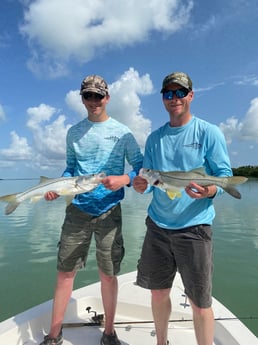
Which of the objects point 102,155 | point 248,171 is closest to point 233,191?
point 102,155

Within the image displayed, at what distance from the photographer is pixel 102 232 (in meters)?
3.71

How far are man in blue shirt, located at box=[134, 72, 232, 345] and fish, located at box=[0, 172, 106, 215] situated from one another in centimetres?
52

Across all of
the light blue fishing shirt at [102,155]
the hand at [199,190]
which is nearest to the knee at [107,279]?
the light blue fishing shirt at [102,155]

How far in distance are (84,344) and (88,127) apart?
109 inches

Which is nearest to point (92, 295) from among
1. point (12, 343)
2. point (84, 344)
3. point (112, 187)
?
point (84, 344)

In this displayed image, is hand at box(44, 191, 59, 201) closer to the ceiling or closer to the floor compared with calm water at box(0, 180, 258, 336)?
closer to the ceiling

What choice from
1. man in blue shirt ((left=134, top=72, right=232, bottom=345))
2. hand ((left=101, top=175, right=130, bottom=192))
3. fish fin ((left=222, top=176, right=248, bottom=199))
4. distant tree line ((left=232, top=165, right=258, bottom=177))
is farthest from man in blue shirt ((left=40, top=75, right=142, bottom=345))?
distant tree line ((left=232, top=165, right=258, bottom=177))

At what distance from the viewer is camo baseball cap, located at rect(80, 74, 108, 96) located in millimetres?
3693

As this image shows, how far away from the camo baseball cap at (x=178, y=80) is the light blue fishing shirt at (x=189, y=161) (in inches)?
14.1

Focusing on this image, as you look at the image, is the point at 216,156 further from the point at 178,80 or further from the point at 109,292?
the point at 109,292

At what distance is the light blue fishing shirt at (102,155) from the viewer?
376 cm

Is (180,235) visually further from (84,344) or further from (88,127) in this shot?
(84,344)

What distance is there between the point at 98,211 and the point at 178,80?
1764 millimetres

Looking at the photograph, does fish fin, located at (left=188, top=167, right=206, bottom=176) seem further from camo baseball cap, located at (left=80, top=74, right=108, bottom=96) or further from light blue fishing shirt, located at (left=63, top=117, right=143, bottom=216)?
camo baseball cap, located at (left=80, top=74, right=108, bottom=96)
